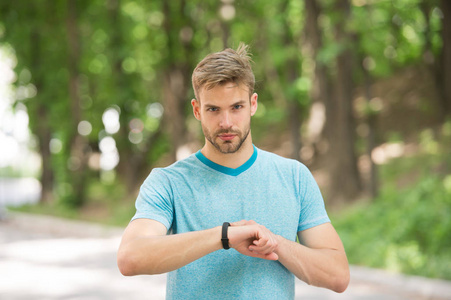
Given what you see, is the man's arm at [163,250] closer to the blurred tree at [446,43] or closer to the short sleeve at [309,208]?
the short sleeve at [309,208]

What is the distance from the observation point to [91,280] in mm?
10461

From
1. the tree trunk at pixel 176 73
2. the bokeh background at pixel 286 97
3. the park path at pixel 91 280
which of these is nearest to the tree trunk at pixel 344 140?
the bokeh background at pixel 286 97

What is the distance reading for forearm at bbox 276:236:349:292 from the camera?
7.82 feet

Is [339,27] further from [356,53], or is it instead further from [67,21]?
[67,21]

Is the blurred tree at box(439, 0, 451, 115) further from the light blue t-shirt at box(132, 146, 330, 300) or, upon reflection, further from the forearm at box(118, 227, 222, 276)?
the forearm at box(118, 227, 222, 276)

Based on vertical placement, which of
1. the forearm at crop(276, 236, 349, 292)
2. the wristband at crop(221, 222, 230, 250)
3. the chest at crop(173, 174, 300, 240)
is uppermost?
the chest at crop(173, 174, 300, 240)

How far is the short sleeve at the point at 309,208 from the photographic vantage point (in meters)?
2.55

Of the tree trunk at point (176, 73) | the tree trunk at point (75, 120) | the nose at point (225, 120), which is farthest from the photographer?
the tree trunk at point (75, 120)

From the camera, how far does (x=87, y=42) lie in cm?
2714

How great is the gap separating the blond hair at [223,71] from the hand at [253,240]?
602mm

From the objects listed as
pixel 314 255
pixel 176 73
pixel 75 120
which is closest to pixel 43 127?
pixel 75 120

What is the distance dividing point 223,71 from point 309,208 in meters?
0.70

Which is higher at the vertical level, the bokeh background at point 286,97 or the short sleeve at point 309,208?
the bokeh background at point 286,97

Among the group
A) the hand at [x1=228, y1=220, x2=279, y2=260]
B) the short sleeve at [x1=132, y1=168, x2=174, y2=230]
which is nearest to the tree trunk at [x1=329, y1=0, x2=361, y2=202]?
the short sleeve at [x1=132, y1=168, x2=174, y2=230]
